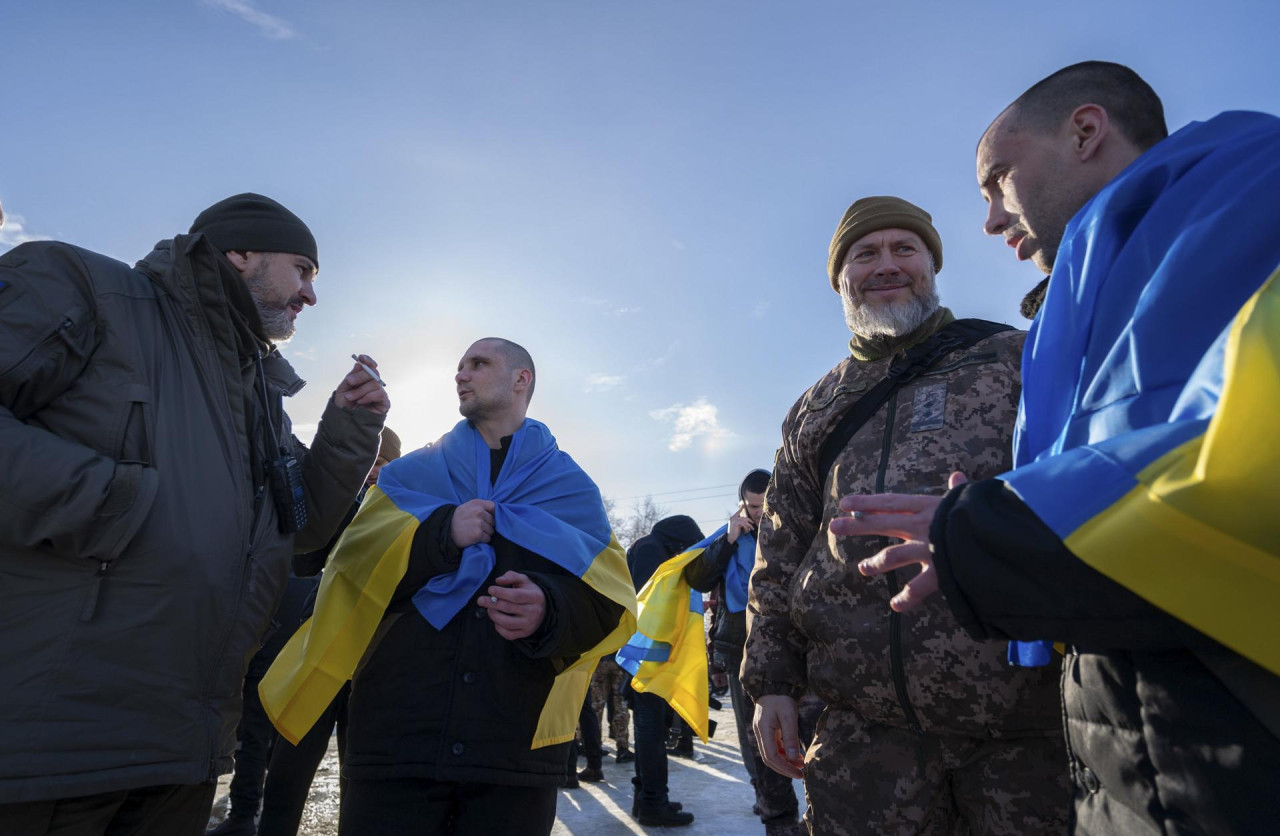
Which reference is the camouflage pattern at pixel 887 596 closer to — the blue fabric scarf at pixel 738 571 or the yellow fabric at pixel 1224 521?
the yellow fabric at pixel 1224 521

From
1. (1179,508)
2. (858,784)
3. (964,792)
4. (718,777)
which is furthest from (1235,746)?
(718,777)

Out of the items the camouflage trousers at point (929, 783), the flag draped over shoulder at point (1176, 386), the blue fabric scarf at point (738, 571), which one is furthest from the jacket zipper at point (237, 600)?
the blue fabric scarf at point (738, 571)

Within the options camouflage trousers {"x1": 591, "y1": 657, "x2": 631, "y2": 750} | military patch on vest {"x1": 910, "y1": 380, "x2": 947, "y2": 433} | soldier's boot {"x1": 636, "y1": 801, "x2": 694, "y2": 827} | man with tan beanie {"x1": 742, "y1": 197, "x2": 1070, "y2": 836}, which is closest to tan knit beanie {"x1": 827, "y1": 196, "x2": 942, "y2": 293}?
man with tan beanie {"x1": 742, "y1": 197, "x2": 1070, "y2": 836}

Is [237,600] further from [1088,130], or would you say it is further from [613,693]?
[613,693]

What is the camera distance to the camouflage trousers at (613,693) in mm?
8281

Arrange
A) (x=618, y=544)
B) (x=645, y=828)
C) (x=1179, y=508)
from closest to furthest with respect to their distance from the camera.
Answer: (x=1179, y=508), (x=618, y=544), (x=645, y=828)

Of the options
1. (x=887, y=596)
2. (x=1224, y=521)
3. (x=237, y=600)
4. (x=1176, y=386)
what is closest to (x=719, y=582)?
(x=887, y=596)

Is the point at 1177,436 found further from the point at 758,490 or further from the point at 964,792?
the point at 758,490

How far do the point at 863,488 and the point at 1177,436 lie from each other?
1373mm

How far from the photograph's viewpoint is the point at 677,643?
5531mm

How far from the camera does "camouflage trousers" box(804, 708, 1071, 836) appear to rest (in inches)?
77.9

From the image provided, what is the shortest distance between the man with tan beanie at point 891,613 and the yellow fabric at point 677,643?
232 cm

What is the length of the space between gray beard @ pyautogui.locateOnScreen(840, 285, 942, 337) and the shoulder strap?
3.6 inches

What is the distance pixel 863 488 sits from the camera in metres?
2.38
